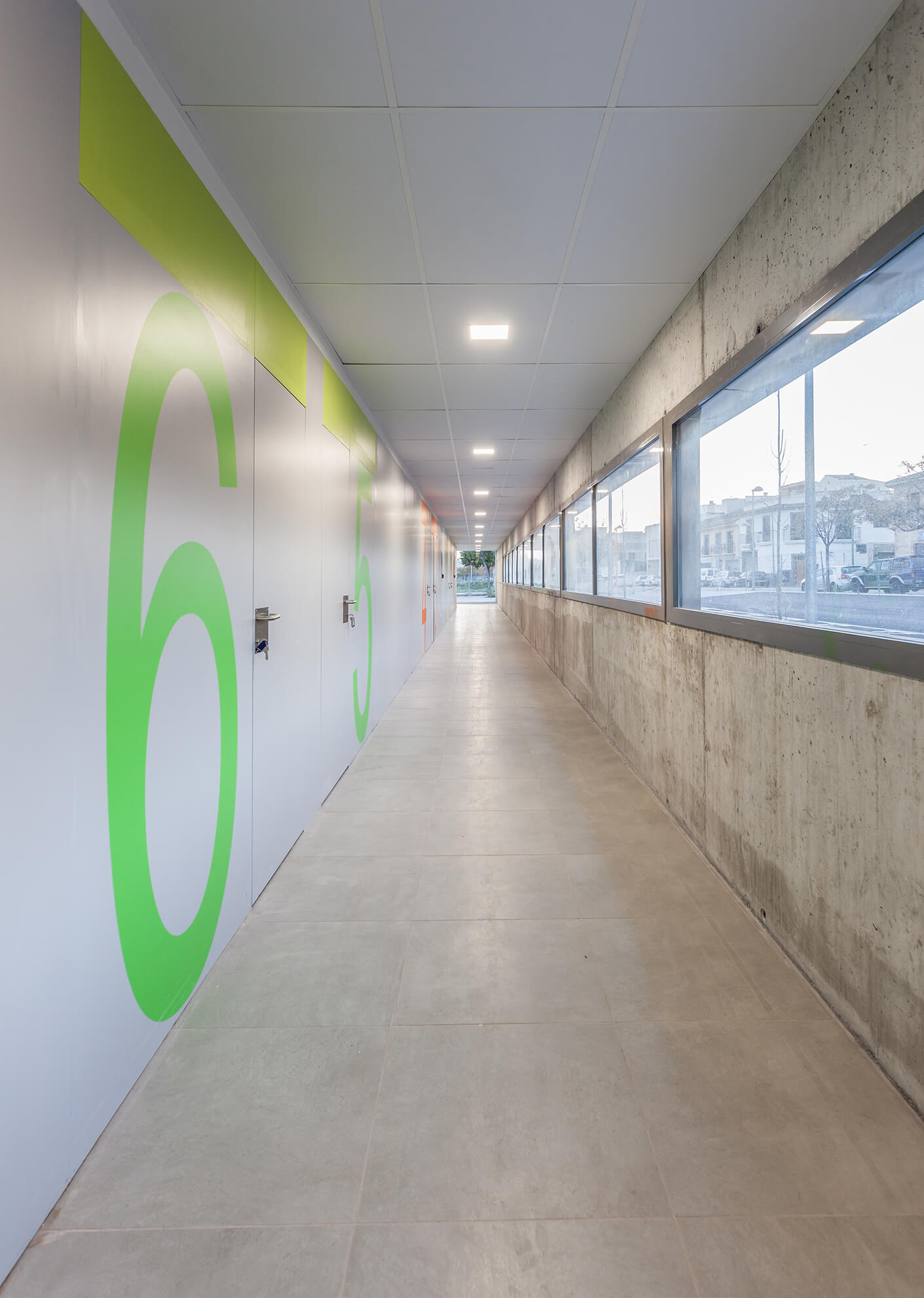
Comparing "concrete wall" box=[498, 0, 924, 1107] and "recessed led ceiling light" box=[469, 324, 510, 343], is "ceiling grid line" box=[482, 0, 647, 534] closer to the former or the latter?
"recessed led ceiling light" box=[469, 324, 510, 343]

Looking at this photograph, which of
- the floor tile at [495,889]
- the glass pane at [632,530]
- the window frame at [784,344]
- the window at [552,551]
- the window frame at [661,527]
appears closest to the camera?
the window frame at [784,344]

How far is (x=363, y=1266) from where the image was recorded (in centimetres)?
137

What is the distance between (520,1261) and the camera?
1383mm

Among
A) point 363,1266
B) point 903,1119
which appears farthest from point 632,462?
point 363,1266

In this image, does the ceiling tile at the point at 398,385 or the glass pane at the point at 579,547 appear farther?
the glass pane at the point at 579,547

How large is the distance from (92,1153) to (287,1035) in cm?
56

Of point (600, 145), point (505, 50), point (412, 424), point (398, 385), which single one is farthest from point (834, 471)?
point (412, 424)

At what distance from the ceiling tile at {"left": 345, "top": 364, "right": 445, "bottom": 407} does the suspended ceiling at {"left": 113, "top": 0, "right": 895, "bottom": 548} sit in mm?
731

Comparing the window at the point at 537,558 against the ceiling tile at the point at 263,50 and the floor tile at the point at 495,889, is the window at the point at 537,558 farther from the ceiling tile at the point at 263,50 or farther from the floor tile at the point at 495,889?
the ceiling tile at the point at 263,50

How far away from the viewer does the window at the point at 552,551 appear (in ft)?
32.4

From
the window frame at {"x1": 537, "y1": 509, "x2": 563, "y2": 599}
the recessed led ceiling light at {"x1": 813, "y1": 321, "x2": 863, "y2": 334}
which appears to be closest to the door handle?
the recessed led ceiling light at {"x1": 813, "y1": 321, "x2": 863, "y2": 334}

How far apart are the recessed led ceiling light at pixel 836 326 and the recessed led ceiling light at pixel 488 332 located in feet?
7.06

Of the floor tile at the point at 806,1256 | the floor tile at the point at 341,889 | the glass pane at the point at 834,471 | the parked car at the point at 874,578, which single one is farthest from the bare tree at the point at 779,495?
the floor tile at the point at 341,889

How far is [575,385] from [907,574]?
3.95m
